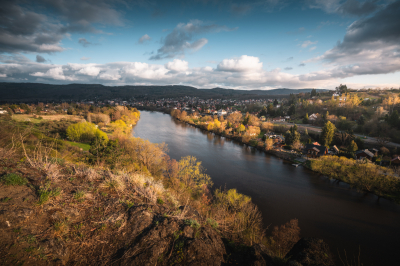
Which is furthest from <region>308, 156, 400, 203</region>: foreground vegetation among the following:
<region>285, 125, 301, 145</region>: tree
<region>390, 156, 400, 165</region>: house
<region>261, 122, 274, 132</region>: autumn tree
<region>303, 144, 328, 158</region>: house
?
<region>261, 122, 274, 132</region>: autumn tree

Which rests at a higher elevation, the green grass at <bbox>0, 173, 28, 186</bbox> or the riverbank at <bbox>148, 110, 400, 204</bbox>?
the green grass at <bbox>0, 173, 28, 186</bbox>

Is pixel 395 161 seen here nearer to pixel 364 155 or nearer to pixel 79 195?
pixel 364 155

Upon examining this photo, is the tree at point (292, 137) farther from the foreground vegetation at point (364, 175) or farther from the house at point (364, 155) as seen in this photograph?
the foreground vegetation at point (364, 175)

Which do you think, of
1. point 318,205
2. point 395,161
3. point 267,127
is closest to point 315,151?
point 395,161

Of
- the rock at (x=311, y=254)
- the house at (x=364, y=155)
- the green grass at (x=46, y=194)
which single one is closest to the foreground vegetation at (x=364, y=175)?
the house at (x=364, y=155)

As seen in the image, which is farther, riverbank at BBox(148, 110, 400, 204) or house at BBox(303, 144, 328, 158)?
house at BBox(303, 144, 328, 158)

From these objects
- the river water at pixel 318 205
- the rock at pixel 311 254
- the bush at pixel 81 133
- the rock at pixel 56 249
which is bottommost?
the river water at pixel 318 205

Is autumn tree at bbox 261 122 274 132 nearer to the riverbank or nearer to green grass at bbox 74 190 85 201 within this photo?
the riverbank
